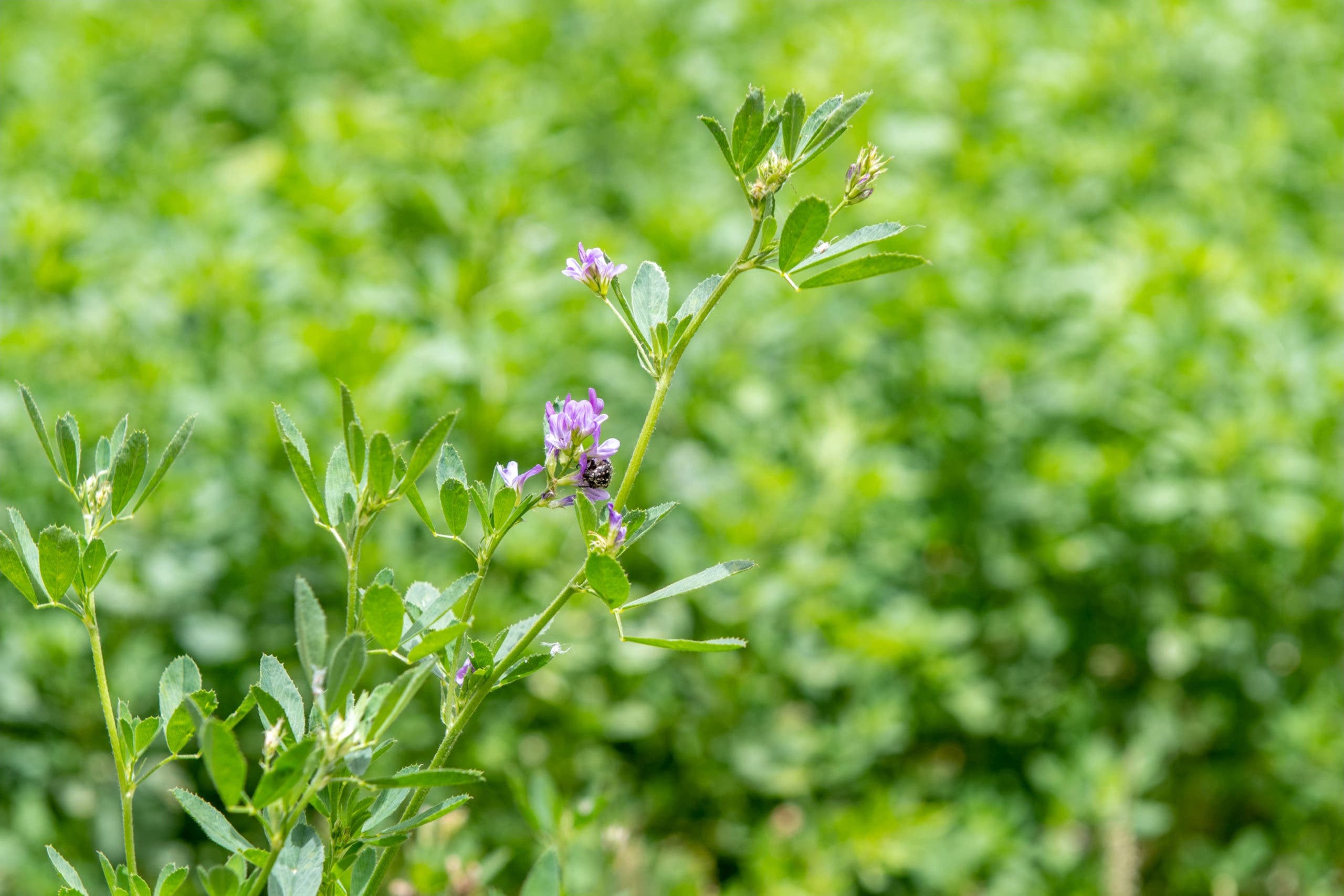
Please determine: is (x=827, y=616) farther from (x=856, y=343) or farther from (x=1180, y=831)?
(x=1180, y=831)

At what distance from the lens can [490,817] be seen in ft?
6.80

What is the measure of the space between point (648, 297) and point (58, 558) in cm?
43

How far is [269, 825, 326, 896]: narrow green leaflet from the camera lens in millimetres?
775

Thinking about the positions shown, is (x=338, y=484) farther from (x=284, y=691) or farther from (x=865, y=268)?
(x=865, y=268)

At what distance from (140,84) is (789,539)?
8.76 ft

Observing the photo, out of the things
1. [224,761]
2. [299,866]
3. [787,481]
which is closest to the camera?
[224,761]

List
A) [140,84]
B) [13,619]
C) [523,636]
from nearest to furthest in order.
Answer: [523,636]
[13,619]
[140,84]

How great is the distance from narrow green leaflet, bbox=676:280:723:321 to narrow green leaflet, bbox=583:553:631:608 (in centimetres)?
18

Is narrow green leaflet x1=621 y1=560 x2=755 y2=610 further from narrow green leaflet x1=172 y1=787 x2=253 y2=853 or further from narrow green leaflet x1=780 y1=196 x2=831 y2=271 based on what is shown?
narrow green leaflet x1=172 y1=787 x2=253 y2=853

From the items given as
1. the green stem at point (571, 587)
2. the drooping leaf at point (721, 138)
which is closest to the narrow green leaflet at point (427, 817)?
the green stem at point (571, 587)

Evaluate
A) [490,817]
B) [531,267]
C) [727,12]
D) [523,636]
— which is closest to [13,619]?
[490,817]

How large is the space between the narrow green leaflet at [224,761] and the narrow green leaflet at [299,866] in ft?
0.30

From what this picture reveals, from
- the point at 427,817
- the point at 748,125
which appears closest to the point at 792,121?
the point at 748,125

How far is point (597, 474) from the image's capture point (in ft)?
2.68
